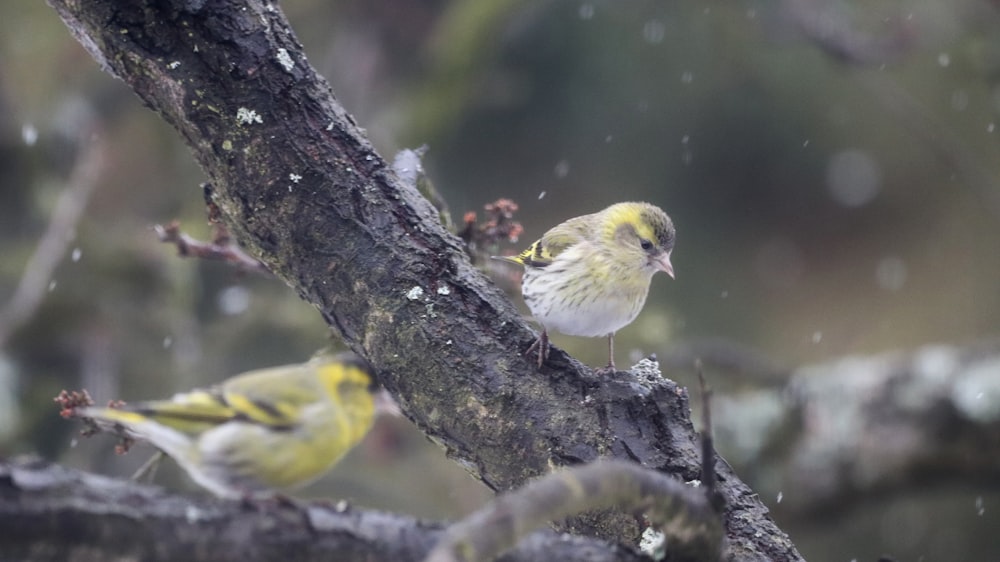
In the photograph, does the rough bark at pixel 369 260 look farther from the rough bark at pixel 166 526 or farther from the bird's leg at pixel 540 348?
the rough bark at pixel 166 526

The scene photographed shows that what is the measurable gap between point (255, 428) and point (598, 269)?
6.82 feet

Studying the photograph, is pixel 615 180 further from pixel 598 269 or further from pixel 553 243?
pixel 598 269

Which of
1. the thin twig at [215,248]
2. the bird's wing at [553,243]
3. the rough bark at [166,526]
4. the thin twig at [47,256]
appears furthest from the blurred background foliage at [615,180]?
the rough bark at [166,526]

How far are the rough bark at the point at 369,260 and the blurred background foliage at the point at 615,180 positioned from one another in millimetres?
2547

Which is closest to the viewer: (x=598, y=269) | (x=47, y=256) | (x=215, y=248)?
→ (x=215, y=248)

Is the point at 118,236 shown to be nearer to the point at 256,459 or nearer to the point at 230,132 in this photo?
the point at 230,132

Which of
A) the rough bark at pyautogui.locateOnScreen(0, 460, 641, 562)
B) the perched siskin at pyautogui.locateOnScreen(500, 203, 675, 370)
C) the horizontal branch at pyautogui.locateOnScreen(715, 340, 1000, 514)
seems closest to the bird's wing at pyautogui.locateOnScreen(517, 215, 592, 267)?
the perched siskin at pyautogui.locateOnScreen(500, 203, 675, 370)

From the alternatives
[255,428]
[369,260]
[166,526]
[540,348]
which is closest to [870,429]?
[540,348]

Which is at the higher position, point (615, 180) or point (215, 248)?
point (615, 180)

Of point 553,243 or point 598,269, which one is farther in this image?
point 553,243

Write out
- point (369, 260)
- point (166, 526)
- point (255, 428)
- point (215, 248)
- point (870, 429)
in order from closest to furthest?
point (166, 526) → point (255, 428) → point (369, 260) → point (215, 248) → point (870, 429)

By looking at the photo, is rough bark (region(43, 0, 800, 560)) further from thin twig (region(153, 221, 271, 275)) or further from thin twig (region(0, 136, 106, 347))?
thin twig (region(0, 136, 106, 347))

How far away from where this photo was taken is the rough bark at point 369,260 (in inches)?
102

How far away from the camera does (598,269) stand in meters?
3.90
